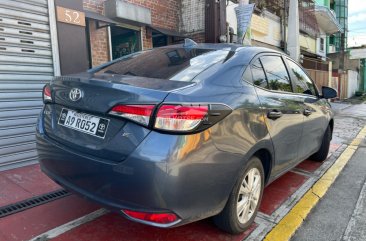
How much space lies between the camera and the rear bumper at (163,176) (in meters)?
1.99

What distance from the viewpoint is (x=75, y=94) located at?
2.39 meters

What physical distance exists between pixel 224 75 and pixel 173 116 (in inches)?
28.3

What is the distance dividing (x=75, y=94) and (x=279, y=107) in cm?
189

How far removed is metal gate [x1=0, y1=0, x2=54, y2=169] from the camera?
4.27 m

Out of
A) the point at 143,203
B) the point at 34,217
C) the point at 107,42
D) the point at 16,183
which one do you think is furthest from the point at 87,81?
the point at 107,42

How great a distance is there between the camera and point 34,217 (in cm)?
296

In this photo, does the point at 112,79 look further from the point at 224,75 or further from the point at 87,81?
the point at 224,75

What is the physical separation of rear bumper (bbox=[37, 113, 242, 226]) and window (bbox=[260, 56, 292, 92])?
1212 mm

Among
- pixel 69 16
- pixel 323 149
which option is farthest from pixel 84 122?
pixel 323 149

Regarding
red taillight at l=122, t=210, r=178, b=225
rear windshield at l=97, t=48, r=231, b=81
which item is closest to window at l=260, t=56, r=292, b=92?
rear windshield at l=97, t=48, r=231, b=81

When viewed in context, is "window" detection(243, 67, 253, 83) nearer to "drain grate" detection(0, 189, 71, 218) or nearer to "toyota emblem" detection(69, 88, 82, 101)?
"toyota emblem" detection(69, 88, 82, 101)

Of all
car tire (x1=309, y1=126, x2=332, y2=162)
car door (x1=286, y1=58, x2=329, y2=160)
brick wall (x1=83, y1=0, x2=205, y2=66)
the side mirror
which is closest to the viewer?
car door (x1=286, y1=58, x2=329, y2=160)

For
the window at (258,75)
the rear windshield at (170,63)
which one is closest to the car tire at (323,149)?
the window at (258,75)

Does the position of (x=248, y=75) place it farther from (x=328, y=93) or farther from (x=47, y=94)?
(x=328, y=93)
